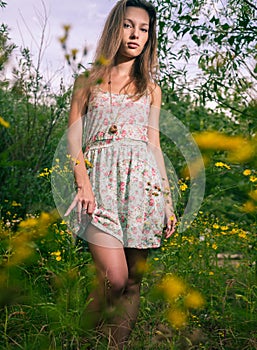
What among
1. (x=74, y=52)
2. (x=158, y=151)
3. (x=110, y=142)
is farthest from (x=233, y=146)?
(x=74, y=52)

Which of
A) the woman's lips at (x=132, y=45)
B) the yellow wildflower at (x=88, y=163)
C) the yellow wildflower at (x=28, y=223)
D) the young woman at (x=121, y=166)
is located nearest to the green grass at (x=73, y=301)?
the yellow wildflower at (x=28, y=223)

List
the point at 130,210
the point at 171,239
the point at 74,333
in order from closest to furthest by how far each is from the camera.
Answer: the point at 74,333 < the point at 130,210 < the point at 171,239

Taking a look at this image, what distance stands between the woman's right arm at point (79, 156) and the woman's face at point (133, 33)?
0.87 ft

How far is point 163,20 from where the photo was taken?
3.22 metres

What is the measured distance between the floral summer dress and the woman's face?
198mm

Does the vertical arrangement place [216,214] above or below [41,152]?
below

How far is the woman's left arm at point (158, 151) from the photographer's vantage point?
241cm

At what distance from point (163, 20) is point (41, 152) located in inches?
60.4

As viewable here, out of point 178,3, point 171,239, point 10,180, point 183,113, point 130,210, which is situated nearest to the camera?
point 130,210

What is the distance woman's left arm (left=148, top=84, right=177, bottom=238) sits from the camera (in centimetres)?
241

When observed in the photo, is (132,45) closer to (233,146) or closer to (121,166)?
(121,166)

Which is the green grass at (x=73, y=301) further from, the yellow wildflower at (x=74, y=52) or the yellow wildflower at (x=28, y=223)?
the yellow wildflower at (x=74, y=52)

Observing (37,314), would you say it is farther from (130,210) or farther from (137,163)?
(137,163)

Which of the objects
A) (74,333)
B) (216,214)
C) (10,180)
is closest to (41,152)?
(10,180)
